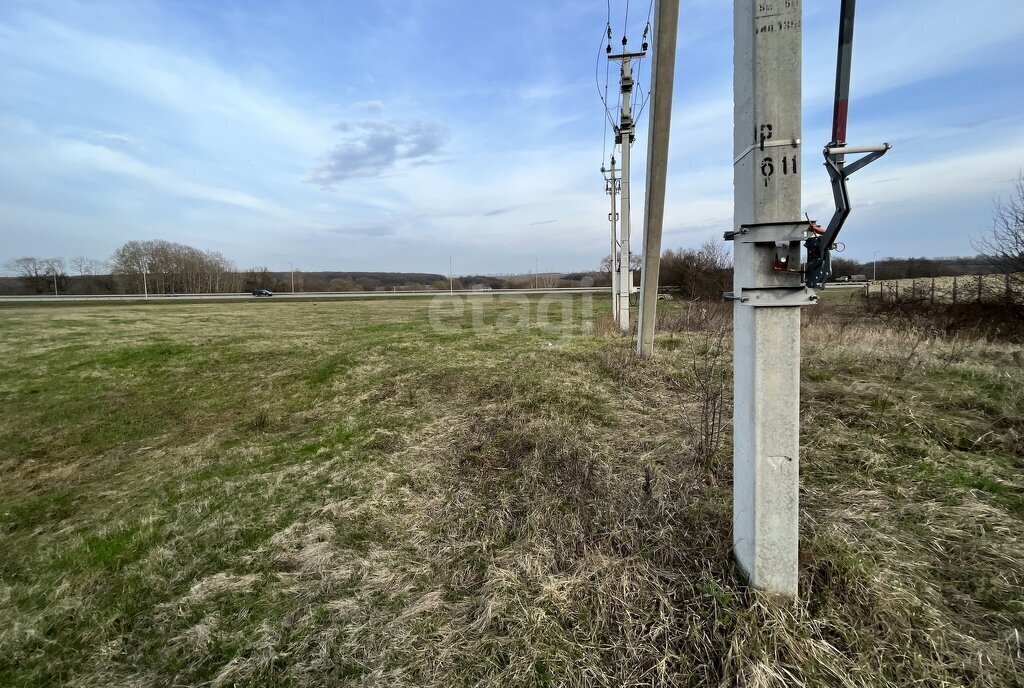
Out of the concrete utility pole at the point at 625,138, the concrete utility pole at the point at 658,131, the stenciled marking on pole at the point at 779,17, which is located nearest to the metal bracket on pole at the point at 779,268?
the stenciled marking on pole at the point at 779,17

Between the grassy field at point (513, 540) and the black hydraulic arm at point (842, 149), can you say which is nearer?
the black hydraulic arm at point (842, 149)

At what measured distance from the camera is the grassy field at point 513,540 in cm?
176

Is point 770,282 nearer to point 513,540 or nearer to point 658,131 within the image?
point 513,540

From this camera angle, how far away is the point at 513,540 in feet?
9.05

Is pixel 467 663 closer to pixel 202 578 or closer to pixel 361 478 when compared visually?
pixel 202 578

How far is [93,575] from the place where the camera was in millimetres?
2742

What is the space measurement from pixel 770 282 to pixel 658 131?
4173 millimetres

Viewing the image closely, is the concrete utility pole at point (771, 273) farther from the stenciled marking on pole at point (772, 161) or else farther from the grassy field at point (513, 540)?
the grassy field at point (513, 540)

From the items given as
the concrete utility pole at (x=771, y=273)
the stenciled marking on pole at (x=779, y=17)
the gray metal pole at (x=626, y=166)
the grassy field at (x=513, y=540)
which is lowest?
the grassy field at (x=513, y=540)

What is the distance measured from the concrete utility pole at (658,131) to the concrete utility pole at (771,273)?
3540 mm

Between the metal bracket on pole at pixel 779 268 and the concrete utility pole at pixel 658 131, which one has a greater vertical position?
the concrete utility pole at pixel 658 131

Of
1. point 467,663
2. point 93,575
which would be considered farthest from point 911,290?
point 93,575

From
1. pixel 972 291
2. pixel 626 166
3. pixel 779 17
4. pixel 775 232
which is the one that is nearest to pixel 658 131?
pixel 779 17

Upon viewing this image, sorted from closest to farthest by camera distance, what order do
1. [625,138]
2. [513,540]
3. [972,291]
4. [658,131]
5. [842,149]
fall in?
[842,149], [513,540], [658,131], [625,138], [972,291]
